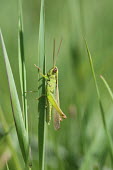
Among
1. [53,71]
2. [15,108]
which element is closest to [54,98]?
[53,71]

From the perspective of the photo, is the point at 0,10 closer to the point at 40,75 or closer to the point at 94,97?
the point at 94,97

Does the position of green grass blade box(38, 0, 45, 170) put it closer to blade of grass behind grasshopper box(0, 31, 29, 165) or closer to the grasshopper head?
blade of grass behind grasshopper box(0, 31, 29, 165)

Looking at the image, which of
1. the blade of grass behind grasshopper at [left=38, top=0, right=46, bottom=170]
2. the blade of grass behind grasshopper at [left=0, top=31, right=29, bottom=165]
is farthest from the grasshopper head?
the blade of grass behind grasshopper at [left=0, top=31, right=29, bottom=165]

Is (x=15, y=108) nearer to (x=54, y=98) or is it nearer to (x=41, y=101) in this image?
(x=41, y=101)

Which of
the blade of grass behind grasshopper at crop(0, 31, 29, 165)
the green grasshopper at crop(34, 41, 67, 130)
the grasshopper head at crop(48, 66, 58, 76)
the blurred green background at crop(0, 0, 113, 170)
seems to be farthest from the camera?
the grasshopper head at crop(48, 66, 58, 76)

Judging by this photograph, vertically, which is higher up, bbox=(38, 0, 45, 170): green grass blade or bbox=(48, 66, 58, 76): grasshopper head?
bbox=(48, 66, 58, 76): grasshopper head

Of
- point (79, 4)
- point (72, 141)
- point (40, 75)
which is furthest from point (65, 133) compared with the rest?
point (79, 4)

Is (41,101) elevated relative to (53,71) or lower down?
lower down

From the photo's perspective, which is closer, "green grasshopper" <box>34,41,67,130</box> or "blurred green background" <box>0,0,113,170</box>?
"blurred green background" <box>0,0,113,170</box>

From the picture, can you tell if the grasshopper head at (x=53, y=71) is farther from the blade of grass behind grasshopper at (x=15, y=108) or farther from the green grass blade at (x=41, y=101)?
the blade of grass behind grasshopper at (x=15, y=108)

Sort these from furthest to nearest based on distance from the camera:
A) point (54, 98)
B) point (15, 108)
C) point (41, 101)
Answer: point (54, 98)
point (41, 101)
point (15, 108)

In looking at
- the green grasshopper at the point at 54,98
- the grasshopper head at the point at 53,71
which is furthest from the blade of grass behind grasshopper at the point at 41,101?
the grasshopper head at the point at 53,71
